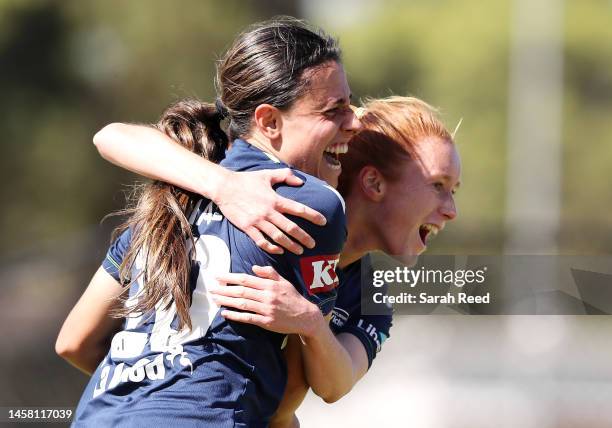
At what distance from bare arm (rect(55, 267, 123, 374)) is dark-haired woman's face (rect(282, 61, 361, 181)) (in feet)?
2.24

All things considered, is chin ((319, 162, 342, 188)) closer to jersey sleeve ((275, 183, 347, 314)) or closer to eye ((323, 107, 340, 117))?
eye ((323, 107, 340, 117))

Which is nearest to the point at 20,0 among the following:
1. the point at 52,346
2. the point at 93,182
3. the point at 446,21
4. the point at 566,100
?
the point at 93,182

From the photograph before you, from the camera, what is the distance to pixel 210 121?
8.34 ft

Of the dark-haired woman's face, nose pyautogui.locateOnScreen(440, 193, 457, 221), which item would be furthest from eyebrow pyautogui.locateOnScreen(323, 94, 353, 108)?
nose pyautogui.locateOnScreen(440, 193, 457, 221)

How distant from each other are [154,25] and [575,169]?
6405mm

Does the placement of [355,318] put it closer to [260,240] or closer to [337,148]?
[337,148]

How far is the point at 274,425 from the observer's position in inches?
105

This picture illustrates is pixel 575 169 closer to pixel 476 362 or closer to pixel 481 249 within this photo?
pixel 481 249

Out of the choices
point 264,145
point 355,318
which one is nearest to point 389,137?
point 355,318

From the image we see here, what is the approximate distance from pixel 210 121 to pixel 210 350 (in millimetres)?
739

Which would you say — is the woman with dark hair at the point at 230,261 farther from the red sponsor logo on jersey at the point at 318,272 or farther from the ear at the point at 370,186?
the ear at the point at 370,186

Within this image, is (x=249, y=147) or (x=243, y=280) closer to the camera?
(x=243, y=280)

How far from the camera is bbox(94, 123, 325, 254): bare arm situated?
6.94 ft

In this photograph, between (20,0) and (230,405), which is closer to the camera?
(230,405)
